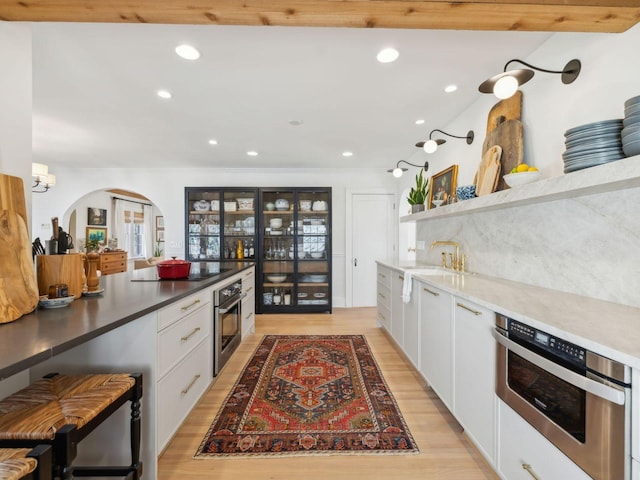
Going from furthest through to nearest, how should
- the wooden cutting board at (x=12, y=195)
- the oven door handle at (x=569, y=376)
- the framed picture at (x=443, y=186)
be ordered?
the framed picture at (x=443, y=186) → the wooden cutting board at (x=12, y=195) → the oven door handle at (x=569, y=376)

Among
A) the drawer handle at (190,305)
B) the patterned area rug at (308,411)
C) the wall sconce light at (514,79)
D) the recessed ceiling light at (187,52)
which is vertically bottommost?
the patterned area rug at (308,411)

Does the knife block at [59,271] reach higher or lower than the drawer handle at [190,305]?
higher

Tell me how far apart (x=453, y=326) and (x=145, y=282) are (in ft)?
7.00

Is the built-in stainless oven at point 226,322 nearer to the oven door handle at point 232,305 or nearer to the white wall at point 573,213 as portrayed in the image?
the oven door handle at point 232,305

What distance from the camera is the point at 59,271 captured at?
1386mm

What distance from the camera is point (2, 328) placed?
3.32 feet

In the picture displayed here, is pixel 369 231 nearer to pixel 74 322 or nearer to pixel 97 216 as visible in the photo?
pixel 74 322

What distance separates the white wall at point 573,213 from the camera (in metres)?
1.33

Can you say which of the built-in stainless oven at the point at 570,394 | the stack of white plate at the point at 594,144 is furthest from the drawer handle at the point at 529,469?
the stack of white plate at the point at 594,144

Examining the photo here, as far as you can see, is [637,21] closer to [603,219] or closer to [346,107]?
[603,219]

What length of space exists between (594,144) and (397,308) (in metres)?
2.08

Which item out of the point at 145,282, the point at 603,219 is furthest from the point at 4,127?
the point at 603,219

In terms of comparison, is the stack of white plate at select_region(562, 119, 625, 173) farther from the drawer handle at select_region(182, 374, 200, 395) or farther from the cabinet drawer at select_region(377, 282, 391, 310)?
the drawer handle at select_region(182, 374, 200, 395)

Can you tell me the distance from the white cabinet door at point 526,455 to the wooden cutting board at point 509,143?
154 cm
